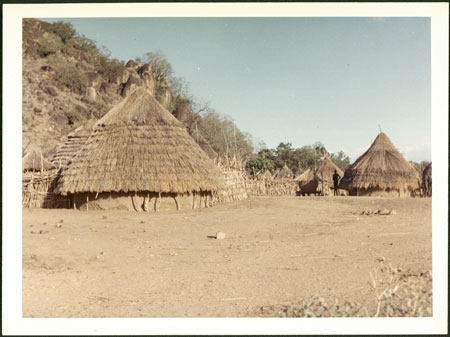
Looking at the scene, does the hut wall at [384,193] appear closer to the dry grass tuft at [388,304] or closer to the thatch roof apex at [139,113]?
the thatch roof apex at [139,113]

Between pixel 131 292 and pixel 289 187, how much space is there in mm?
12844

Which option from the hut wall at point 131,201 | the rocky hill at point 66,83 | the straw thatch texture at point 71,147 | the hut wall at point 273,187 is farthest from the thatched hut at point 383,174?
the rocky hill at point 66,83

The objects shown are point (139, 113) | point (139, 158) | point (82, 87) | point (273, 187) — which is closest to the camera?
point (139, 158)

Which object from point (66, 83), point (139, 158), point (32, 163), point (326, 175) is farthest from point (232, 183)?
point (66, 83)

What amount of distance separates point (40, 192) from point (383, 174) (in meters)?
8.69

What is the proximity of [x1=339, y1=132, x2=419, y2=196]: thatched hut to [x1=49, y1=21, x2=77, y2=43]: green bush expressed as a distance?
1861 cm

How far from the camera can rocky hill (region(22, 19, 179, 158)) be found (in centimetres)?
1806

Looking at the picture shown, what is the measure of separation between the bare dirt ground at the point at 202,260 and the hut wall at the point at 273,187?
24.6 feet

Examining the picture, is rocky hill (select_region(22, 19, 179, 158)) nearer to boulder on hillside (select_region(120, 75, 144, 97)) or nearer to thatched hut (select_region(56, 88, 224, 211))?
boulder on hillside (select_region(120, 75, 144, 97))

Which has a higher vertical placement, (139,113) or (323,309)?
(139,113)

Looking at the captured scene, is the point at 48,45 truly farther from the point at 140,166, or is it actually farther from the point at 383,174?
the point at 383,174

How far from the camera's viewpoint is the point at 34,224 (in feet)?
18.5

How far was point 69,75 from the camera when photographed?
2183cm

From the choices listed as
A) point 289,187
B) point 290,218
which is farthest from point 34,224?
point 289,187
